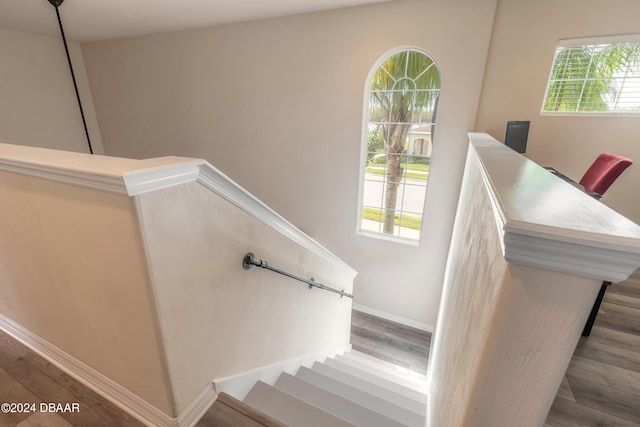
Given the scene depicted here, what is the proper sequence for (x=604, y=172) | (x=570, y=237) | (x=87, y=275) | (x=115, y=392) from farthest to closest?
1. (x=604, y=172)
2. (x=115, y=392)
3. (x=87, y=275)
4. (x=570, y=237)

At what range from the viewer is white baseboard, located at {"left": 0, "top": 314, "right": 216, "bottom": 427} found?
111 cm

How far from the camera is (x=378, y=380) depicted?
237cm

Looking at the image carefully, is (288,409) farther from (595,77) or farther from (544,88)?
(595,77)

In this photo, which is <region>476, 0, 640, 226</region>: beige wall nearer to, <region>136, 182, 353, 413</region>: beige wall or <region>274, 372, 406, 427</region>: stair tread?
<region>136, 182, 353, 413</region>: beige wall

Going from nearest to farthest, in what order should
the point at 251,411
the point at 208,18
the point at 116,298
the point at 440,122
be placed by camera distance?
the point at 116,298, the point at 251,411, the point at 440,122, the point at 208,18

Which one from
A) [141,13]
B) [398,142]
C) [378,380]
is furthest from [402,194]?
[141,13]

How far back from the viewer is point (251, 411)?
1183 mm

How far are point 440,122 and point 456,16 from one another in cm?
93

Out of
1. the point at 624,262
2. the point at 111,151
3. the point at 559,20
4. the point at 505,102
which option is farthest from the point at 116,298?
the point at 111,151

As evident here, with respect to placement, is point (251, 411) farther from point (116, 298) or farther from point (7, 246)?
point (7, 246)

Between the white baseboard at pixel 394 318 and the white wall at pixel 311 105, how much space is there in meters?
0.08

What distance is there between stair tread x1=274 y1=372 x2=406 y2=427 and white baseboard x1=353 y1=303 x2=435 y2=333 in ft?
7.30

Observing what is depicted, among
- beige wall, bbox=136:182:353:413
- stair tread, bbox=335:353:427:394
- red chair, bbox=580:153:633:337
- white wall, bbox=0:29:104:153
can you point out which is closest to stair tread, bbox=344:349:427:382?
stair tread, bbox=335:353:427:394

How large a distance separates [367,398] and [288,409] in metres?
0.80
